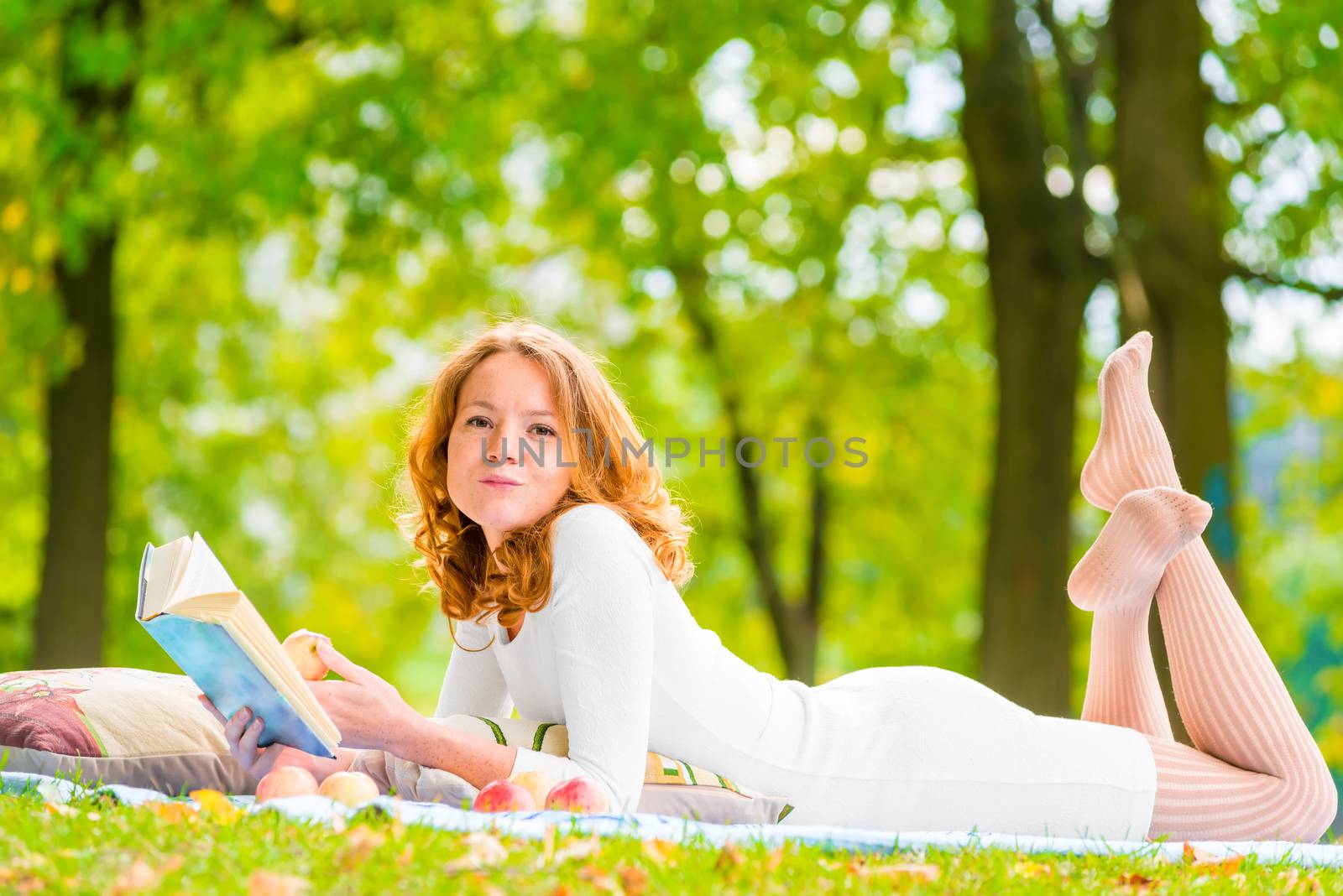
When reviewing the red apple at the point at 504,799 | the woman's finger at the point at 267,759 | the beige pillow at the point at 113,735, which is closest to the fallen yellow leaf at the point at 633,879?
the red apple at the point at 504,799

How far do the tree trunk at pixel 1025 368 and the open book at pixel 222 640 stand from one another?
5623 millimetres

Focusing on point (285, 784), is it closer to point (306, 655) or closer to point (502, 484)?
point (306, 655)

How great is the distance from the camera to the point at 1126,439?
3.73 meters

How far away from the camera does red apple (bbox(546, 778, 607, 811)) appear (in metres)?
2.68

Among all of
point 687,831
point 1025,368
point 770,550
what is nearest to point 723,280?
point 770,550

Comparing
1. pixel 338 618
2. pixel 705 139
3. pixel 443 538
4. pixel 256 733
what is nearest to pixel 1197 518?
pixel 443 538

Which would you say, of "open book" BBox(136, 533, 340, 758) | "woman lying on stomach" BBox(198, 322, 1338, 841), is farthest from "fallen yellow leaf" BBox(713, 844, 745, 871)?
"open book" BBox(136, 533, 340, 758)

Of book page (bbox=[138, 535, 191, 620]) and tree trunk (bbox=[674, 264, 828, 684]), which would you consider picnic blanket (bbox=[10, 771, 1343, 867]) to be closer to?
book page (bbox=[138, 535, 191, 620])

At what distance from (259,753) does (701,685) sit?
3.07 feet

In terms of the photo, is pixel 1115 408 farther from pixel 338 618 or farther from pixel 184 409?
pixel 338 618

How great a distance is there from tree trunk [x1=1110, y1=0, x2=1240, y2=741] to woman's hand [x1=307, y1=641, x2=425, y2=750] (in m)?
5.54

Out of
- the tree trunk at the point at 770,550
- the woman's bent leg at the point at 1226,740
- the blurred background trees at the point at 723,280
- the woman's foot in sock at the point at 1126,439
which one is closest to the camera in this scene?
the woman's bent leg at the point at 1226,740

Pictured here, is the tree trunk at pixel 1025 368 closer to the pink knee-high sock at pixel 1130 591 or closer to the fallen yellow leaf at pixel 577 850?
the pink knee-high sock at pixel 1130 591

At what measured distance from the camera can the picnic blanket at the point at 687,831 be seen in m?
2.46
